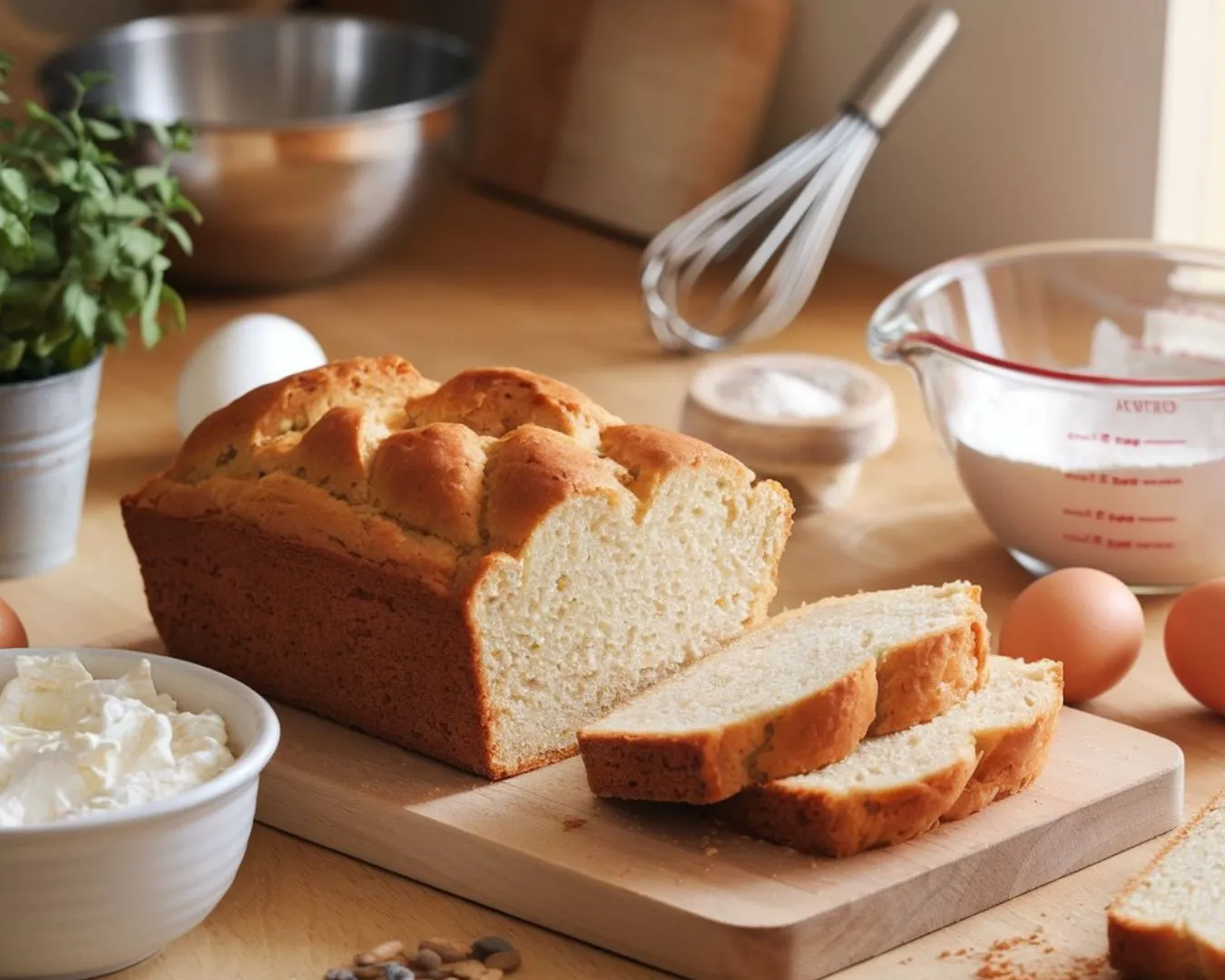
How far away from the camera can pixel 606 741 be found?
4.25 ft

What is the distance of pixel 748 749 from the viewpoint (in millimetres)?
1263

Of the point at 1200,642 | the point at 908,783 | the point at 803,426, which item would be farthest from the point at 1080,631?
the point at 803,426

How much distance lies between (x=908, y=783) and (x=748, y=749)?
109 millimetres

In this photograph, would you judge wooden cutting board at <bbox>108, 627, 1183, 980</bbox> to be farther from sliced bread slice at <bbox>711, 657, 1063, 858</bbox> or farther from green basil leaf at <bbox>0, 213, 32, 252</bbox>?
green basil leaf at <bbox>0, 213, 32, 252</bbox>

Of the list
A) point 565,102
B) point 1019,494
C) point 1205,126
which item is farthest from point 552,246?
point 1019,494

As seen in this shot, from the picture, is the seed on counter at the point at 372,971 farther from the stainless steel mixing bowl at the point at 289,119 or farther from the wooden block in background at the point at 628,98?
the wooden block in background at the point at 628,98

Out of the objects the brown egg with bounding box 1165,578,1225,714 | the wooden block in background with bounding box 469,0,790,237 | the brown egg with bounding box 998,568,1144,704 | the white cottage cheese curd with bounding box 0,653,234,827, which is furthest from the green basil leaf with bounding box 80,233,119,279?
→ the wooden block in background with bounding box 469,0,790,237

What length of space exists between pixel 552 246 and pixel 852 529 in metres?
1.09

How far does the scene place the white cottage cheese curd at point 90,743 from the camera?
115 cm

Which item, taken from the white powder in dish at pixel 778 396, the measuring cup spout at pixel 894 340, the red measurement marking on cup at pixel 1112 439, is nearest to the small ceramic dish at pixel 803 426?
the white powder in dish at pixel 778 396

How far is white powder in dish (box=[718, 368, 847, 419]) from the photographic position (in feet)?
6.39

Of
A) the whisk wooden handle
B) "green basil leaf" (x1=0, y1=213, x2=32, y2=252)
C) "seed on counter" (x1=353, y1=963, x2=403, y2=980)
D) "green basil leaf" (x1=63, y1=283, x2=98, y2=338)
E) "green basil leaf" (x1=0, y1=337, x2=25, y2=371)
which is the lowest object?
"seed on counter" (x1=353, y1=963, x2=403, y2=980)

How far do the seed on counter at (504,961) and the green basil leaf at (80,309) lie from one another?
0.74 m

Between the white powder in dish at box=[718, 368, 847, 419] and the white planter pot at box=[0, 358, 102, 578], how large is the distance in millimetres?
649
